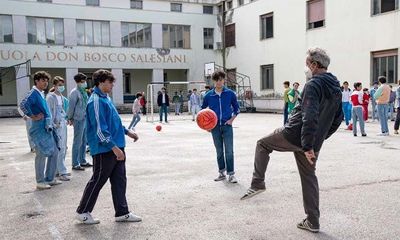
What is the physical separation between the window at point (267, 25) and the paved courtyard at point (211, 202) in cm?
2108

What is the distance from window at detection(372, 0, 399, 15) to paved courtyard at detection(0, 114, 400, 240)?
13.8 metres

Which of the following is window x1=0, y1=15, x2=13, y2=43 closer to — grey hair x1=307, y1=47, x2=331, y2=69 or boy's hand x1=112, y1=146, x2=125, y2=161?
boy's hand x1=112, y1=146, x2=125, y2=161

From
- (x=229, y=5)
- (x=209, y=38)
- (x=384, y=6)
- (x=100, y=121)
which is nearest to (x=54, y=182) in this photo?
(x=100, y=121)

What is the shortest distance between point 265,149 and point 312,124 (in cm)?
79

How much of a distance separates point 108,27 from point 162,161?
26.1m

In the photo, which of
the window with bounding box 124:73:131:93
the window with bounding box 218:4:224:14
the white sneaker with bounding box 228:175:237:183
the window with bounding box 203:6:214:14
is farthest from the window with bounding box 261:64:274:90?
the white sneaker with bounding box 228:175:237:183

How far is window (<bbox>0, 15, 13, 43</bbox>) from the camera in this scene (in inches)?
1167

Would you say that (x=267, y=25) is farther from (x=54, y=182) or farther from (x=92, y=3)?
(x=54, y=182)

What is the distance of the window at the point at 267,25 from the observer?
2914 cm

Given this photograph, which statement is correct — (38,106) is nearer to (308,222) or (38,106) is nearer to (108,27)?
(308,222)

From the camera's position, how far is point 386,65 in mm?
21125

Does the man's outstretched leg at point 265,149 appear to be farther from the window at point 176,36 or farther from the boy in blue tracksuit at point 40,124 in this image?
the window at point 176,36

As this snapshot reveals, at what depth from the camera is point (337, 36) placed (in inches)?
922

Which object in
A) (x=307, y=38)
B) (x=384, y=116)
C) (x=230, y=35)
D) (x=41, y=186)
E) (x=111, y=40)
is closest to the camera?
(x=41, y=186)
